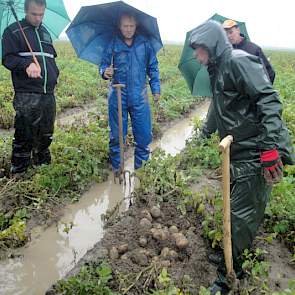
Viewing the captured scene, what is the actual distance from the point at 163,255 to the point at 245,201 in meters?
0.88

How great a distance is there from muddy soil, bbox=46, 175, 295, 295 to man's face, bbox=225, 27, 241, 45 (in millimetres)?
2369

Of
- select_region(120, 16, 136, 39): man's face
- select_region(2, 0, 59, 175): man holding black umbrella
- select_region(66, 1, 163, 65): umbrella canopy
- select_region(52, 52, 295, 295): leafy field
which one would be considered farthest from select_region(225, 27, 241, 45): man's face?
select_region(2, 0, 59, 175): man holding black umbrella

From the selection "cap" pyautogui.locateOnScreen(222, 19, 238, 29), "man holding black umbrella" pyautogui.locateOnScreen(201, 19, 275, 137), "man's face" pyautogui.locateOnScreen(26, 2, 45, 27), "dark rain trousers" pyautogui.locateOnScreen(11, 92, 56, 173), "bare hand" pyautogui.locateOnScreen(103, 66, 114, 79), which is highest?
"man's face" pyautogui.locateOnScreen(26, 2, 45, 27)

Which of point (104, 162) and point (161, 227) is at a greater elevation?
point (161, 227)

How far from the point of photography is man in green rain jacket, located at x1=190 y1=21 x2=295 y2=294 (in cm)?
259

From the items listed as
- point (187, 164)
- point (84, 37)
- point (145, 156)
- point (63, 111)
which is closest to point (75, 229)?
point (145, 156)

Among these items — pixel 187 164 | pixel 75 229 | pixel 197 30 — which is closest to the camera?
pixel 197 30

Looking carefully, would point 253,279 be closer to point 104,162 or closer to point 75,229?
point 75,229

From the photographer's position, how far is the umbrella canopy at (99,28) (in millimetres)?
4602

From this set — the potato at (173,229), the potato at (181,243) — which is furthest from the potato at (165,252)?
the potato at (173,229)

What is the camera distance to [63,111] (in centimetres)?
891

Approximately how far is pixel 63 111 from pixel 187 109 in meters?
3.01

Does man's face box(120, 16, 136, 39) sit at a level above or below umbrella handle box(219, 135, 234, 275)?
above

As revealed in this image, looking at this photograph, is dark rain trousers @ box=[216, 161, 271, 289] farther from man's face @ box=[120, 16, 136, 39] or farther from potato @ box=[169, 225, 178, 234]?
man's face @ box=[120, 16, 136, 39]
